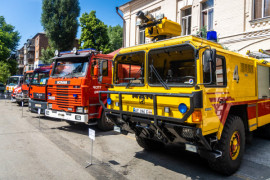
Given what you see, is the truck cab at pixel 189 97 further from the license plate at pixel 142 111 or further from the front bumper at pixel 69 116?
the front bumper at pixel 69 116

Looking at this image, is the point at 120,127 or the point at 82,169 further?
the point at 120,127

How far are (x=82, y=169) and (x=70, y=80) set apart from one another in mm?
3727

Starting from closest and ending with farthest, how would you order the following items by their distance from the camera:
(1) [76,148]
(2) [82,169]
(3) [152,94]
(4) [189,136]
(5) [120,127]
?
1. (4) [189,136]
2. (3) [152,94]
3. (2) [82,169]
4. (5) [120,127]
5. (1) [76,148]

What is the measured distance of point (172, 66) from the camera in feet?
13.6

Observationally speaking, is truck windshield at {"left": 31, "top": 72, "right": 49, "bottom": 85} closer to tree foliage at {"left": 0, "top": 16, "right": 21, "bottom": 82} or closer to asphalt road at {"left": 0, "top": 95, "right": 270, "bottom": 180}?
asphalt road at {"left": 0, "top": 95, "right": 270, "bottom": 180}

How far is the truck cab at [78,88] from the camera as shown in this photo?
692cm

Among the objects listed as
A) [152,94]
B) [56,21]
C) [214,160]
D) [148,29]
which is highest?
[56,21]

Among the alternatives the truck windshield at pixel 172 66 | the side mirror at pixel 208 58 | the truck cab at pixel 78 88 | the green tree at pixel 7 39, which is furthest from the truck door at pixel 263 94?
the green tree at pixel 7 39

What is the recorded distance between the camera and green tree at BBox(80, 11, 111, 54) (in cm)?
2706

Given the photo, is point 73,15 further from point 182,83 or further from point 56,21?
point 182,83

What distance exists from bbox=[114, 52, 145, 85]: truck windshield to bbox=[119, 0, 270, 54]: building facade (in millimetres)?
4460

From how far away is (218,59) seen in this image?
12.6ft

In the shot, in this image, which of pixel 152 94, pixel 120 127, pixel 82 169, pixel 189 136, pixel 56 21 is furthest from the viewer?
pixel 56 21

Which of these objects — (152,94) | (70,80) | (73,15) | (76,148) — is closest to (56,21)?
(73,15)
